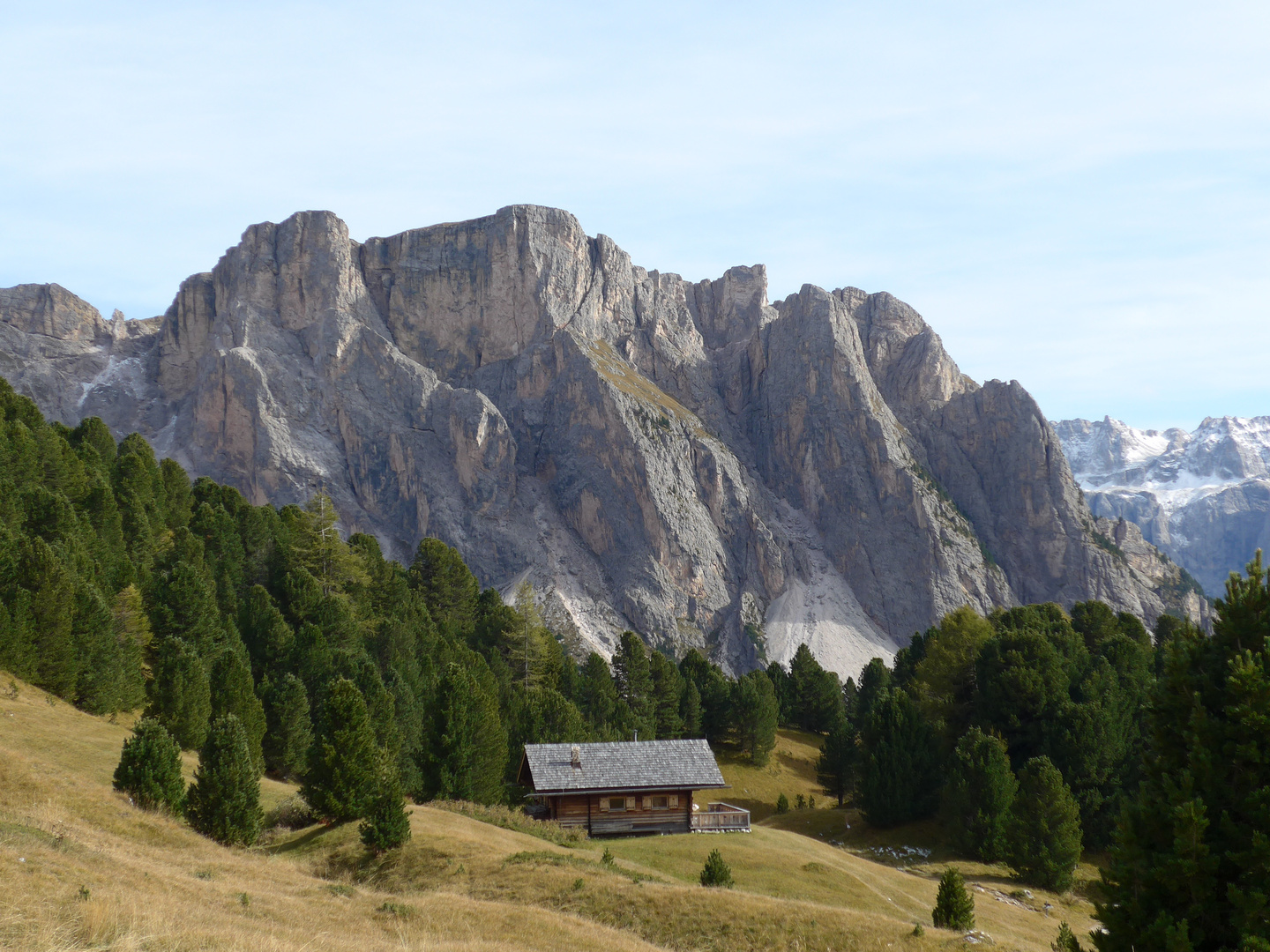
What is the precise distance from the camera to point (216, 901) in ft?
66.4

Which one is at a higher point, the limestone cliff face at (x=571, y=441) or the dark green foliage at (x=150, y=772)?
the limestone cliff face at (x=571, y=441)

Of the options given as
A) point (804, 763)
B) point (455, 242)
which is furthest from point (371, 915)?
point (455, 242)

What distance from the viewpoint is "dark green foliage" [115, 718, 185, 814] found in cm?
3109

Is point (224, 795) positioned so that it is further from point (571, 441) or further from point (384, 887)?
point (571, 441)

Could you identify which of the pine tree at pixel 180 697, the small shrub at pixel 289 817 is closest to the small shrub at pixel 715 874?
the small shrub at pixel 289 817

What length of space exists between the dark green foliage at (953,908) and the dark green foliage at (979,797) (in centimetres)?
1974

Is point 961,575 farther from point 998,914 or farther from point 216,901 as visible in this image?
point 216,901

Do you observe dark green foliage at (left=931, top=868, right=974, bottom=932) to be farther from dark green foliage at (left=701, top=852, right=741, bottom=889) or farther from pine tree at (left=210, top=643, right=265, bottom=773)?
pine tree at (left=210, top=643, right=265, bottom=773)

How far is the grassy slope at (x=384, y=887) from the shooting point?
56.4 ft

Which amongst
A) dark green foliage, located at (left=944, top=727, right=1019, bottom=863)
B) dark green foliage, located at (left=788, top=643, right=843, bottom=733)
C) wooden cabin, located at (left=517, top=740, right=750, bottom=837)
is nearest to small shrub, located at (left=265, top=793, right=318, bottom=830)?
wooden cabin, located at (left=517, top=740, right=750, bottom=837)

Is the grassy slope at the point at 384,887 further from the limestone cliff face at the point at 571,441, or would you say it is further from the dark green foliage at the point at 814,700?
the limestone cliff face at the point at 571,441

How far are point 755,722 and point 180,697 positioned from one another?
176 feet

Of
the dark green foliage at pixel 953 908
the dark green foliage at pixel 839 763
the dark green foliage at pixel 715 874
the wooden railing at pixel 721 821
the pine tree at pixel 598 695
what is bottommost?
the dark green foliage at pixel 839 763

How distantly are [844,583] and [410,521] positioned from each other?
8584 centimetres
